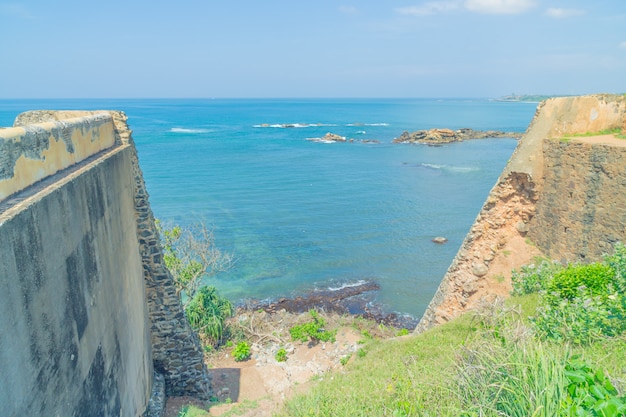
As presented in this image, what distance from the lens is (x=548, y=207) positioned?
12.2 m

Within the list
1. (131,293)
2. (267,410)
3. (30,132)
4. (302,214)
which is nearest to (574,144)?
(267,410)

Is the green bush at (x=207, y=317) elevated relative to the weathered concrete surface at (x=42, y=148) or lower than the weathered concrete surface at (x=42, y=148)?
lower

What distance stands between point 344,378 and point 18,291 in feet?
21.9

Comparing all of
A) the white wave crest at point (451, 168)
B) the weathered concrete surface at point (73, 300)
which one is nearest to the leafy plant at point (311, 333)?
the weathered concrete surface at point (73, 300)

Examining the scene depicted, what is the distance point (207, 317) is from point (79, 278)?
1178cm

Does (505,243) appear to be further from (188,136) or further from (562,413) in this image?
(188,136)

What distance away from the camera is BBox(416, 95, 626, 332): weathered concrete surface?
35.3ft

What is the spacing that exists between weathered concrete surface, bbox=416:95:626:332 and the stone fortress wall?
7960 millimetres

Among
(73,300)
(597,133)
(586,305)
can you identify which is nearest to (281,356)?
(586,305)

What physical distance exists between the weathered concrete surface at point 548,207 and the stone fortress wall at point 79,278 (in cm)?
796

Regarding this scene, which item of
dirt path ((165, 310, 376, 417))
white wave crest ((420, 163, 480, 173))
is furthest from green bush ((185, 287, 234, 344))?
white wave crest ((420, 163, 480, 173))

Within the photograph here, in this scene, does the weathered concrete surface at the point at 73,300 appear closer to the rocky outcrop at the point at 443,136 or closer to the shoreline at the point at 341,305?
the shoreline at the point at 341,305

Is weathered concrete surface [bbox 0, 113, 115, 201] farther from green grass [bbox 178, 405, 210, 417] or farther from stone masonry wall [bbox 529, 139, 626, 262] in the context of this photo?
stone masonry wall [bbox 529, 139, 626, 262]

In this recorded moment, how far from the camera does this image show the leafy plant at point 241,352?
1591 cm
